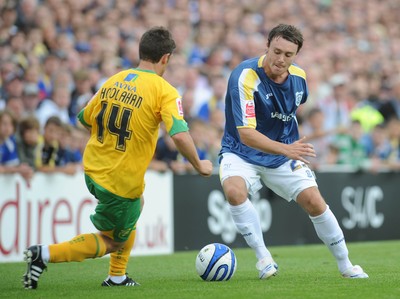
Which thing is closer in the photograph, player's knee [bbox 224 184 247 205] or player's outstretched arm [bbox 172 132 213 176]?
player's outstretched arm [bbox 172 132 213 176]

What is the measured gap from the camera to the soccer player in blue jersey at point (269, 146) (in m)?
8.78

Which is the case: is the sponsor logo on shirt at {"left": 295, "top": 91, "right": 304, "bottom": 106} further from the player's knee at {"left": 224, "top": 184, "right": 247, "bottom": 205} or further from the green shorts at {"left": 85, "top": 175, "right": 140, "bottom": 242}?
the green shorts at {"left": 85, "top": 175, "right": 140, "bottom": 242}

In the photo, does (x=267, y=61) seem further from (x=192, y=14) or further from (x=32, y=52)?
(x=192, y=14)

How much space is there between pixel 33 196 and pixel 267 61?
16.8 feet

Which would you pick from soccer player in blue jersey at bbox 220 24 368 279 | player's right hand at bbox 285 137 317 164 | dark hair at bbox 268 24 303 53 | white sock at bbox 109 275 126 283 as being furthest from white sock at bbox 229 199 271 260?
dark hair at bbox 268 24 303 53

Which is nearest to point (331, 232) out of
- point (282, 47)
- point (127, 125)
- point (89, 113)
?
point (282, 47)

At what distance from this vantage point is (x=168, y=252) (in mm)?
14508

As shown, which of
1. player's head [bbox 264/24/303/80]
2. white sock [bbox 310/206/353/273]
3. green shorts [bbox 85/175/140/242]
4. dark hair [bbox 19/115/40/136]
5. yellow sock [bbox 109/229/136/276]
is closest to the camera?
green shorts [bbox 85/175/140/242]

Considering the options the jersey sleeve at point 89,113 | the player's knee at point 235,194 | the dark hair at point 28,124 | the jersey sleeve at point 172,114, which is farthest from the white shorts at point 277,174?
the dark hair at point 28,124

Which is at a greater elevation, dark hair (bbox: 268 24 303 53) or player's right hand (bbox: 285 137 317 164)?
dark hair (bbox: 268 24 303 53)

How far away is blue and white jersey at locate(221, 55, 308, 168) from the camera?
29.1 ft

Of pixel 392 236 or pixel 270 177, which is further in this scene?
pixel 392 236

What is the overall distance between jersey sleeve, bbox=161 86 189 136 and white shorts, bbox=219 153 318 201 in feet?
4.21

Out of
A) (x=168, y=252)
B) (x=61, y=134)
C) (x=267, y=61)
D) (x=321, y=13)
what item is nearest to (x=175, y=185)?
(x=168, y=252)
